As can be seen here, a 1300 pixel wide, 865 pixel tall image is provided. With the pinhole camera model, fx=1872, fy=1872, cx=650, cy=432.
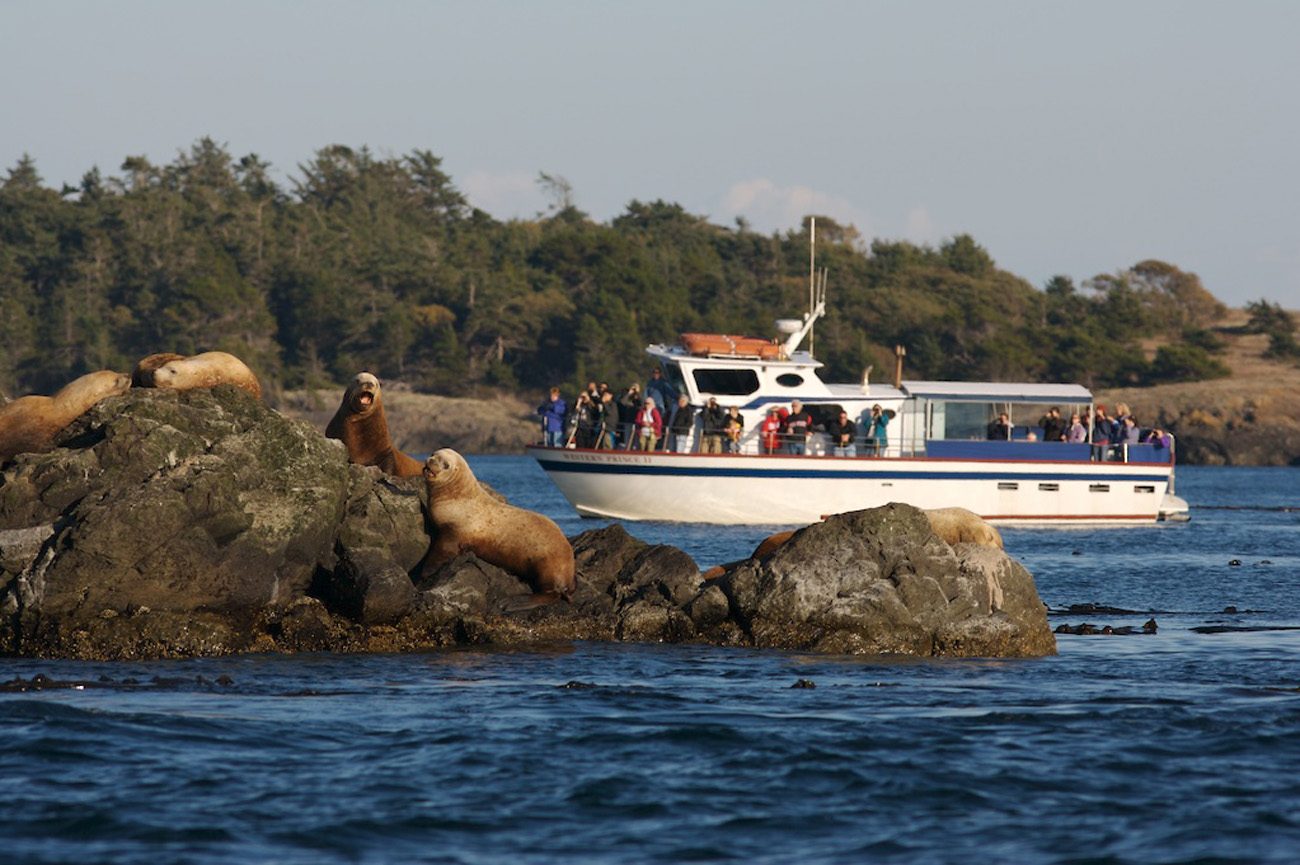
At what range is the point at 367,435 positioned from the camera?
2045 centimetres

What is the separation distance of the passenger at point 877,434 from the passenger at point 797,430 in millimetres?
1214

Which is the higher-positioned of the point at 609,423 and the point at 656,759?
the point at 609,423

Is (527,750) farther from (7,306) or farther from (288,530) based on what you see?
(7,306)

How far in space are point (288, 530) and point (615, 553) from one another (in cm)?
388

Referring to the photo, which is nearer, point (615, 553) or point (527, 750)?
point (527, 750)

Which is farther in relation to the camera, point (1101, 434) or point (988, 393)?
point (1101, 434)

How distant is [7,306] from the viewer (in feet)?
289

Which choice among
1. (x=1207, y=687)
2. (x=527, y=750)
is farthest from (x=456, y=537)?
(x=1207, y=687)

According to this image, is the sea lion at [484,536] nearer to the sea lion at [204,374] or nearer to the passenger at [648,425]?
the sea lion at [204,374]

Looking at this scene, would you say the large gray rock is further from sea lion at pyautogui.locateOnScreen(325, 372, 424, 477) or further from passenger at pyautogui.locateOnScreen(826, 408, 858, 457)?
passenger at pyautogui.locateOnScreen(826, 408, 858, 457)

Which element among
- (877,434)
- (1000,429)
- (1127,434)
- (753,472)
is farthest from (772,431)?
(1127,434)

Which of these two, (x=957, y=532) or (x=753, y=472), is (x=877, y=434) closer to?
(x=753, y=472)

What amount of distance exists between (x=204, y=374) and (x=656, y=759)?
809cm

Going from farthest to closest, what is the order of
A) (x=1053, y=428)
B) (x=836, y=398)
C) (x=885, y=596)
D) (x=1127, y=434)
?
(x=1127, y=434), (x=1053, y=428), (x=836, y=398), (x=885, y=596)
